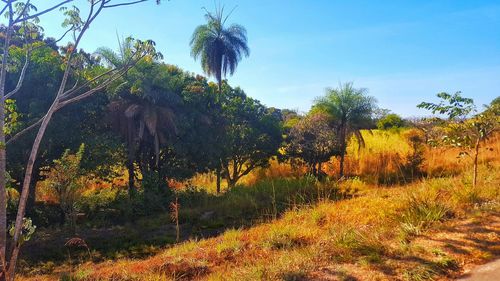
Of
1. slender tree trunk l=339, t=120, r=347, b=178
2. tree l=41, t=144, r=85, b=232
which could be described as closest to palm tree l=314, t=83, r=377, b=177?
slender tree trunk l=339, t=120, r=347, b=178

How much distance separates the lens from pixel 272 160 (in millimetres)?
20719

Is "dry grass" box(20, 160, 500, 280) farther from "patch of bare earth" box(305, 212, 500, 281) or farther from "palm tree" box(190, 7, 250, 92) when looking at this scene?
"palm tree" box(190, 7, 250, 92)

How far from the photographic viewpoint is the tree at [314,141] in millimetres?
17422

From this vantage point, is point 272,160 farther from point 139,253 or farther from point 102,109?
point 139,253

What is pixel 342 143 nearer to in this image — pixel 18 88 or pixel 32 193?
pixel 32 193

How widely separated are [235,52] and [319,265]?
17.6 meters

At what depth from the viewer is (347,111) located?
18.3m

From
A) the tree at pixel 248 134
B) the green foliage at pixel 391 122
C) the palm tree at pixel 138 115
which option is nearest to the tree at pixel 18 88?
the palm tree at pixel 138 115

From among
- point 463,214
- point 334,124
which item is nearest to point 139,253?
point 463,214

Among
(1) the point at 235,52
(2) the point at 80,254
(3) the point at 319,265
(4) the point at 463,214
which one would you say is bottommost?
(2) the point at 80,254

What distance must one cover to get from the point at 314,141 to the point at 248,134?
10.7 feet

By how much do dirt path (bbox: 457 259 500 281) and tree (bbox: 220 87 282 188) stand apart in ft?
48.7

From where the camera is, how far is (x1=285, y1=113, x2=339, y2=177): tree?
17.4 meters

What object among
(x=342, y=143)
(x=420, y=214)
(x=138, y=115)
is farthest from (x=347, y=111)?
(x=420, y=214)
